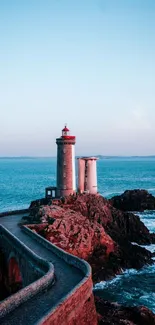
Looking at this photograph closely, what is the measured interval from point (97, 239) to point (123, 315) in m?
8.99

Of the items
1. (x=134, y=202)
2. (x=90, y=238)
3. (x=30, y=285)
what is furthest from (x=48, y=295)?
(x=134, y=202)

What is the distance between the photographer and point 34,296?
14.5 metres

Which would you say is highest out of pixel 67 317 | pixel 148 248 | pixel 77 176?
pixel 77 176

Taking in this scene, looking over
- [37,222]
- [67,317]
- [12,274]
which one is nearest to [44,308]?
[67,317]

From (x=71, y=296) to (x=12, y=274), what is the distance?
11.0 m

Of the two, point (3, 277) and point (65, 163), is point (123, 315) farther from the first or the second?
point (65, 163)

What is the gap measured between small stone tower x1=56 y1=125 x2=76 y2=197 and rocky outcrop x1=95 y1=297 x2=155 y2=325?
1708cm

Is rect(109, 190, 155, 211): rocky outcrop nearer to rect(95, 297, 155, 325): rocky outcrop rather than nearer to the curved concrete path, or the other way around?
rect(95, 297, 155, 325): rocky outcrop

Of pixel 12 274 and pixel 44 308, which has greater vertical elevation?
pixel 44 308

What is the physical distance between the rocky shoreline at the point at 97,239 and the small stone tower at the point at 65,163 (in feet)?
4.90

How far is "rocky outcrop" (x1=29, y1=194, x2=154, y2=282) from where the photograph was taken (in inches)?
1045

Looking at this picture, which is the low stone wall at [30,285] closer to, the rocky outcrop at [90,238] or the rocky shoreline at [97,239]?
the rocky shoreline at [97,239]

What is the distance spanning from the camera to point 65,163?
3653cm

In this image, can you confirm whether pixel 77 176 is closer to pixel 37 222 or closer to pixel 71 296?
pixel 37 222
